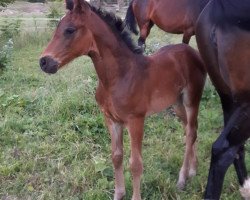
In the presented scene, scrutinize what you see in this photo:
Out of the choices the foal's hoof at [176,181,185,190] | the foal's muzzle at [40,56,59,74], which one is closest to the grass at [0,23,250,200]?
the foal's hoof at [176,181,185,190]

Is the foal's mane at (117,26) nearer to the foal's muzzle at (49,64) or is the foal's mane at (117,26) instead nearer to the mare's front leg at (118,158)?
the foal's muzzle at (49,64)

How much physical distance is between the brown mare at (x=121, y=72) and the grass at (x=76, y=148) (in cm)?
24

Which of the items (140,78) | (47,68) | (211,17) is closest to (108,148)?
(140,78)

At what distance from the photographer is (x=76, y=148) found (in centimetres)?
422

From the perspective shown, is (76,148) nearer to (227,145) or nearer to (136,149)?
(136,149)

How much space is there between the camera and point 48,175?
3.83 meters

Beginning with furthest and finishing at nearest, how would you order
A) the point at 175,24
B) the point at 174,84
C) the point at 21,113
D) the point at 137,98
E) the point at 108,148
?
the point at 175,24 < the point at 21,113 < the point at 108,148 < the point at 174,84 < the point at 137,98

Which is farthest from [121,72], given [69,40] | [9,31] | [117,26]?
[9,31]

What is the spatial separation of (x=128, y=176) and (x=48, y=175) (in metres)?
0.72

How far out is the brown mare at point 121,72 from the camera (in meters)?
2.98

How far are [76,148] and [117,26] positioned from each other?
1.49 metres

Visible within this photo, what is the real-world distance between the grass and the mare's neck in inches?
38.3

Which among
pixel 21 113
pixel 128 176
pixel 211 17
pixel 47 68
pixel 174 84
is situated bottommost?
pixel 21 113

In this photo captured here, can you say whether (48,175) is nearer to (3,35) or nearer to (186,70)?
(186,70)
